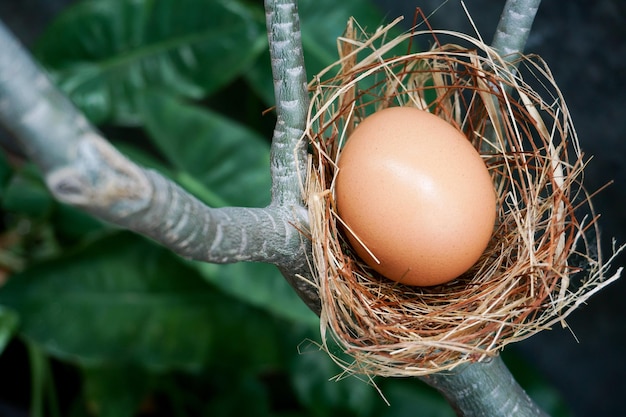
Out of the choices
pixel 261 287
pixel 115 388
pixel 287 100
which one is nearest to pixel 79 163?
pixel 287 100

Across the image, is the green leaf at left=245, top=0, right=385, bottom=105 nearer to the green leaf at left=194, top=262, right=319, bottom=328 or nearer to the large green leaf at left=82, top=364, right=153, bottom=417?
the green leaf at left=194, top=262, right=319, bottom=328

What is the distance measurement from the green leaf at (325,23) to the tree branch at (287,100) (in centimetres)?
48

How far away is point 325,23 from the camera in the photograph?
97 centimetres

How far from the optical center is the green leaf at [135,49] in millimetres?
1017

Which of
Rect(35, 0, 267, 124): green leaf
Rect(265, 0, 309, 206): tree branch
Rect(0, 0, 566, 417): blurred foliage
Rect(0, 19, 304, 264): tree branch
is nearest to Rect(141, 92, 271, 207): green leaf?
Rect(0, 0, 566, 417): blurred foliage

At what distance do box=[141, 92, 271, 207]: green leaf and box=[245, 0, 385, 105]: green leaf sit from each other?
15cm

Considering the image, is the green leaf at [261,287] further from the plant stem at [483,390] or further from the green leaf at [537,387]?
the green leaf at [537,387]

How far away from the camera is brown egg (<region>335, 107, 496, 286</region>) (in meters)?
0.49

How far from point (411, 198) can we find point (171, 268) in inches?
22.3

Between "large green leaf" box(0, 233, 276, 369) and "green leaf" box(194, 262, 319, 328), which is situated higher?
"green leaf" box(194, 262, 319, 328)

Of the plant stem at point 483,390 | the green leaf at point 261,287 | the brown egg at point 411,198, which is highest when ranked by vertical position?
the brown egg at point 411,198

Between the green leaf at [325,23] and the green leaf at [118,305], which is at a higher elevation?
the green leaf at [325,23]

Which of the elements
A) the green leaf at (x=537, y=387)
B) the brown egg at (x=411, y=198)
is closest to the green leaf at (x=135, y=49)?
the brown egg at (x=411, y=198)

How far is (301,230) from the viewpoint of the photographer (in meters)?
0.45
